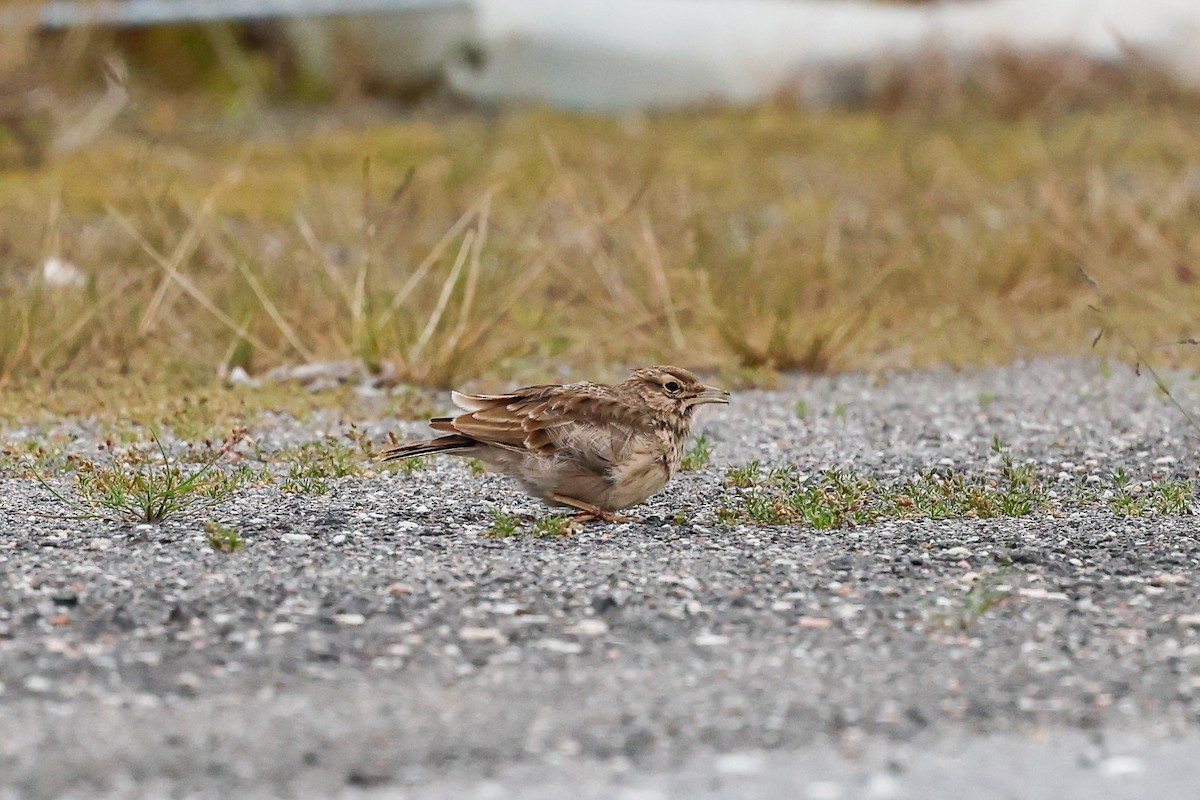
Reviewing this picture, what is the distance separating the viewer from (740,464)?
757cm

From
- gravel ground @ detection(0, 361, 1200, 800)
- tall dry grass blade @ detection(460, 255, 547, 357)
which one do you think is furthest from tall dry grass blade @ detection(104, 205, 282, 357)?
gravel ground @ detection(0, 361, 1200, 800)

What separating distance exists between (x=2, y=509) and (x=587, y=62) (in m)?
14.0

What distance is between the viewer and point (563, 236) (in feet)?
40.5

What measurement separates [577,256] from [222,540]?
5579 millimetres

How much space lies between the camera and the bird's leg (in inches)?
253

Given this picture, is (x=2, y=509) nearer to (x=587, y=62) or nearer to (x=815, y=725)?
(x=815, y=725)

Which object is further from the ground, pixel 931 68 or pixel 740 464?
pixel 931 68

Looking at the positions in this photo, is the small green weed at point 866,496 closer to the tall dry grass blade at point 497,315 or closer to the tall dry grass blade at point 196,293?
the tall dry grass blade at point 497,315

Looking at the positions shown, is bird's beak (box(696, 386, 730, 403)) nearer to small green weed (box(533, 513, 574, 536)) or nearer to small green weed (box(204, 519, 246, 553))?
small green weed (box(533, 513, 574, 536))

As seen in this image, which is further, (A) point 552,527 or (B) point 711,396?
(B) point 711,396

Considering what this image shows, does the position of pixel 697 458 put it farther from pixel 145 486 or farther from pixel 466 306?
pixel 145 486

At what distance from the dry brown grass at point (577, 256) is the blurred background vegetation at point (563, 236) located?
29 mm

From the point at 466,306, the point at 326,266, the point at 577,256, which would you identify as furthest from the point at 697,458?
the point at 577,256

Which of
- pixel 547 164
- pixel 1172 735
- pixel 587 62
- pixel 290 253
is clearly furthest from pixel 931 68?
pixel 1172 735
